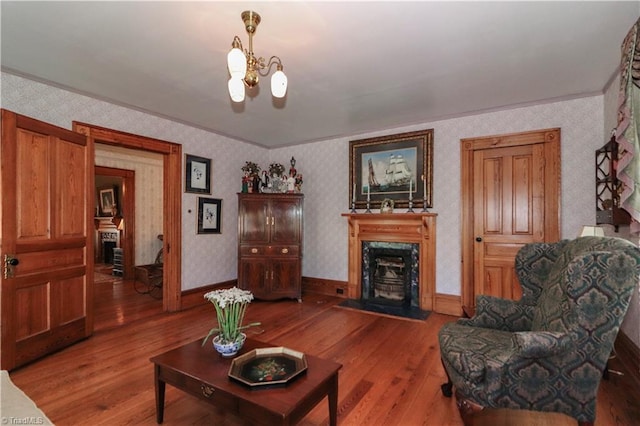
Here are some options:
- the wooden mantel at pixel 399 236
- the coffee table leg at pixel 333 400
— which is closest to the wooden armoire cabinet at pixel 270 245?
the wooden mantel at pixel 399 236

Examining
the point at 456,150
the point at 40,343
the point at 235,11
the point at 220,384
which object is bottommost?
the point at 40,343

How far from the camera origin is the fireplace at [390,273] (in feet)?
14.2

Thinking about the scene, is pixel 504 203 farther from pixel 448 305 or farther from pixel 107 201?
pixel 107 201

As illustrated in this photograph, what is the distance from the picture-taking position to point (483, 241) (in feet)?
12.7

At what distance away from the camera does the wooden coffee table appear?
140 cm

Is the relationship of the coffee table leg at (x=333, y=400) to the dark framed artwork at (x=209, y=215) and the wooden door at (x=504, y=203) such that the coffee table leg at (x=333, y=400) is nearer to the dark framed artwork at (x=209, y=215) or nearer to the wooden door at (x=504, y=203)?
the wooden door at (x=504, y=203)

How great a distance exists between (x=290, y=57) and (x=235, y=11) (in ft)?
2.07

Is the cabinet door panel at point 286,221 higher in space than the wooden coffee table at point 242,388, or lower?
higher

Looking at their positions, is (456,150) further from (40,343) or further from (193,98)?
(40,343)

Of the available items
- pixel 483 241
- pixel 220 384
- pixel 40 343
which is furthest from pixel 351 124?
pixel 40 343

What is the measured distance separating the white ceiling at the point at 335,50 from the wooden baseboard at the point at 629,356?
2.44 metres

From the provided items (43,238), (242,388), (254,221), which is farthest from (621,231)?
(43,238)

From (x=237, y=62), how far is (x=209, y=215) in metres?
3.21

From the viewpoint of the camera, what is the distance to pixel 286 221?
4820 mm
